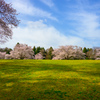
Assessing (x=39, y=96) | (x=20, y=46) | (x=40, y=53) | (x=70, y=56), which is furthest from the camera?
(x=40, y=53)

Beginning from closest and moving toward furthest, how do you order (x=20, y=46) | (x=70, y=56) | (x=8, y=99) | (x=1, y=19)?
(x=8, y=99), (x=1, y=19), (x=70, y=56), (x=20, y=46)

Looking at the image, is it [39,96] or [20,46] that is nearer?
[39,96]

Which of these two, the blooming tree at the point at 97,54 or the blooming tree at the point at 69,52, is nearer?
the blooming tree at the point at 69,52

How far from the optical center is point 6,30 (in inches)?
709

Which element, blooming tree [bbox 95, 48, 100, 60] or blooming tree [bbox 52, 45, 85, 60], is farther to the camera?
blooming tree [bbox 95, 48, 100, 60]

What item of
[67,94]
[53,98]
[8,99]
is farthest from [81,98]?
[8,99]

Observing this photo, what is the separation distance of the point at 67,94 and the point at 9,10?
1768cm

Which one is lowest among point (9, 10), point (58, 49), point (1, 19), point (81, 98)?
point (81, 98)

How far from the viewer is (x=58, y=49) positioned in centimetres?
5344

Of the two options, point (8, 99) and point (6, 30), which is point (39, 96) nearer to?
point (8, 99)

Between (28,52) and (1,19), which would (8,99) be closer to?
(1,19)

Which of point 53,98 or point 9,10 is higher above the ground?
point 9,10

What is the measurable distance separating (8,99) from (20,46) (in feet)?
170

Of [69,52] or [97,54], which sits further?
[97,54]
